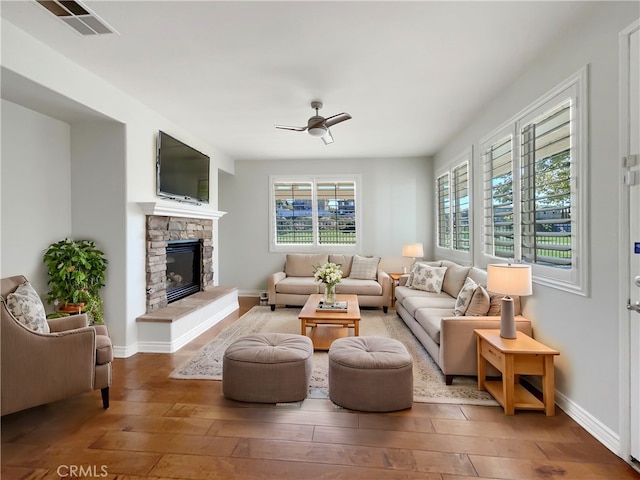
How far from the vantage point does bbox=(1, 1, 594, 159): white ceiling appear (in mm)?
2090

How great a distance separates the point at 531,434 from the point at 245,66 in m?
3.46

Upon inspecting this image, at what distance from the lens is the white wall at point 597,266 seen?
193 centimetres

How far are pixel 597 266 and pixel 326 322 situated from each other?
7.88 ft

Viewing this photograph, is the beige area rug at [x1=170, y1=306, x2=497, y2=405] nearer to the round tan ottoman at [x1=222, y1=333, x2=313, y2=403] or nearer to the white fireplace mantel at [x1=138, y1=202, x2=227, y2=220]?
the round tan ottoman at [x1=222, y1=333, x2=313, y2=403]

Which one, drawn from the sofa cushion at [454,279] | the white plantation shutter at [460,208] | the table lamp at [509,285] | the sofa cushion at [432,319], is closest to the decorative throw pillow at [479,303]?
the sofa cushion at [432,319]

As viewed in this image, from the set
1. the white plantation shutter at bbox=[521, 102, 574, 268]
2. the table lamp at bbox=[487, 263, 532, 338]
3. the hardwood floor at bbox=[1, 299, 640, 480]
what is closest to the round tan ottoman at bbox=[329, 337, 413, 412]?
the hardwood floor at bbox=[1, 299, 640, 480]

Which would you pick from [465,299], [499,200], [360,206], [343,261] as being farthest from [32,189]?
[360,206]

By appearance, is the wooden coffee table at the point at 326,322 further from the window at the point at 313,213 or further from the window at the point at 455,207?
the window at the point at 313,213

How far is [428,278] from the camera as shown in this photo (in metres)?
4.57

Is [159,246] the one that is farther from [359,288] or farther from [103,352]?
[359,288]

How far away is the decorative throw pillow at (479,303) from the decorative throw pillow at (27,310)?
3.43 metres

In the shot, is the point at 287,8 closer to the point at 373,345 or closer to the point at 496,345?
the point at 373,345

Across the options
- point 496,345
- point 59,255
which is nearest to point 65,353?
point 59,255

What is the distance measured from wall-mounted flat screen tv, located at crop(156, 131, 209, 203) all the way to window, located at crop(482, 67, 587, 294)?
3.82 m
